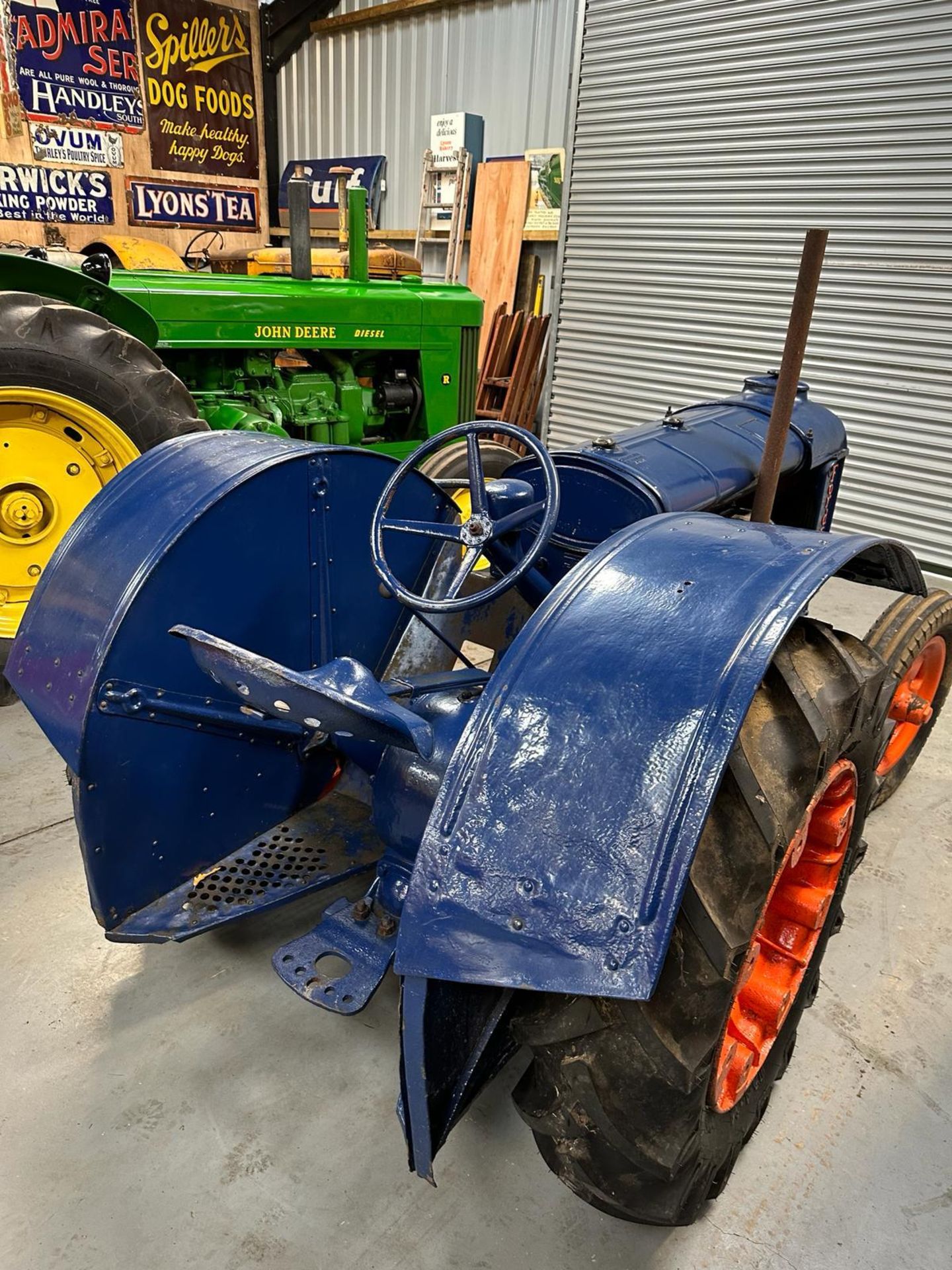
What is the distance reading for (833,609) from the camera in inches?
177

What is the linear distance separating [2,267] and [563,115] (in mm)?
5163

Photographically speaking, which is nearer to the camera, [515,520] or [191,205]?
[515,520]

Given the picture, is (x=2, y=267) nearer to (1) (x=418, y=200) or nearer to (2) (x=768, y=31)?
(2) (x=768, y=31)

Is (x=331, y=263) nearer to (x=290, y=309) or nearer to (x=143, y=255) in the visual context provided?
(x=143, y=255)

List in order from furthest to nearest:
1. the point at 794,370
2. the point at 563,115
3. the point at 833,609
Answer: the point at 563,115, the point at 833,609, the point at 794,370

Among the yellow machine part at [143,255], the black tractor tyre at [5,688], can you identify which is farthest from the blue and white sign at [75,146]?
the black tractor tyre at [5,688]

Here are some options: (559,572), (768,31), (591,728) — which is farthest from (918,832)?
(768,31)

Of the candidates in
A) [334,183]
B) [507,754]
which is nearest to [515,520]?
[507,754]

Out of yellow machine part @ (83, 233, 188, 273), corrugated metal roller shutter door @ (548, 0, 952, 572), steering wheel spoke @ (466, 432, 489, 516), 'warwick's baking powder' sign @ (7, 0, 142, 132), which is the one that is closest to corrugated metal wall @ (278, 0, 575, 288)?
corrugated metal roller shutter door @ (548, 0, 952, 572)

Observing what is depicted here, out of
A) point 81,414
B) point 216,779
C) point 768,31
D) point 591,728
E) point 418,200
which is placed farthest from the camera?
point 418,200

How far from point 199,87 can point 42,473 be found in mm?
6492

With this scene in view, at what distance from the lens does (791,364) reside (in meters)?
2.62

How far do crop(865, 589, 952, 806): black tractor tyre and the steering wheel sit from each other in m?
0.95

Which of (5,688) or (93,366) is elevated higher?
(93,366)
